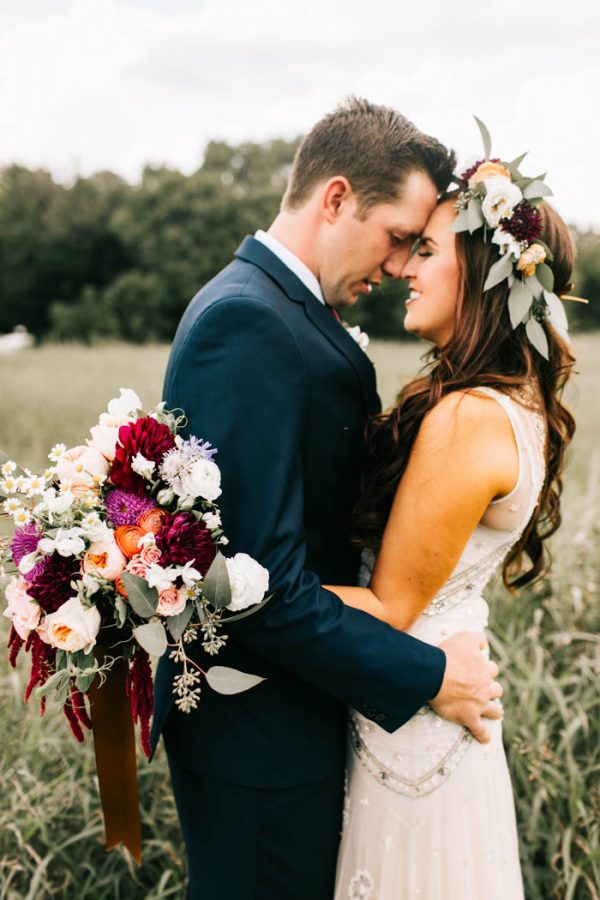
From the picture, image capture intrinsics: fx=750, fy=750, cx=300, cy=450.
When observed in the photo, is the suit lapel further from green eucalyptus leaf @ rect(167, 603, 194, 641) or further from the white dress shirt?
green eucalyptus leaf @ rect(167, 603, 194, 641)

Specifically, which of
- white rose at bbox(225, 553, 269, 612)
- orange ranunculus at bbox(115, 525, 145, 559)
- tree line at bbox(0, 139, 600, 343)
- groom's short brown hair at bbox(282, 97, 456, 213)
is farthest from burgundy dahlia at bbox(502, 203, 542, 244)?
A: tree line at bbox(0, 139, 600, 343)

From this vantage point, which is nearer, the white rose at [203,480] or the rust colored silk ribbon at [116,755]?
the white rose at [203,480]

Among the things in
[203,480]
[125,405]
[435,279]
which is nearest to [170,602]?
[203,480]

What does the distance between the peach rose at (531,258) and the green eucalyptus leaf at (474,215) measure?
155 mm

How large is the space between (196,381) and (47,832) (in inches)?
82.7

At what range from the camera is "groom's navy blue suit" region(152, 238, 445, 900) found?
1.83 metres

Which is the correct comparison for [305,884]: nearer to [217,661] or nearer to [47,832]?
[217,661]

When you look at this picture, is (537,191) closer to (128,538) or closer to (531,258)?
(531,258)

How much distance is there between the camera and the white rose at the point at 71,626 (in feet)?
5.28

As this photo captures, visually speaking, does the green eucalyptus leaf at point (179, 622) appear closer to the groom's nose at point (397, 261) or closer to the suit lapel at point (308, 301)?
the suit lapel at point (308, 301)

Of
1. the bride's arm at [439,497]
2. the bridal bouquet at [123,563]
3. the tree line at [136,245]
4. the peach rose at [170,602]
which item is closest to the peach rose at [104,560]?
the bridal bouquet at [123,563]

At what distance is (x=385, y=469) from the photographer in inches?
87.8

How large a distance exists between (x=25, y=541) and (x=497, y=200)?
1543 millimetres

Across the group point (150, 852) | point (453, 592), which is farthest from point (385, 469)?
point (150, 852)
